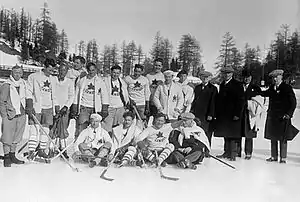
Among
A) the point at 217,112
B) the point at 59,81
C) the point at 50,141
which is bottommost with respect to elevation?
the point at 50,141

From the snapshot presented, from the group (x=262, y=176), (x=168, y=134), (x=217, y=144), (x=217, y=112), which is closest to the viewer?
(x=262, y=176)

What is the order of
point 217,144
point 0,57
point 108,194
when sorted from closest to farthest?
1. point 108,194
2. point 0,57
3. point 217,144

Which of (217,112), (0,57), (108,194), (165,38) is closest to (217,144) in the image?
(217,112)

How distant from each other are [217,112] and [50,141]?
5.14 ft

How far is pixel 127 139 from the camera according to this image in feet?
9.28

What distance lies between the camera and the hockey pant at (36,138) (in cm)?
288

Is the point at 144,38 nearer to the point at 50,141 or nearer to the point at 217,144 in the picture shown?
the point at 217,144

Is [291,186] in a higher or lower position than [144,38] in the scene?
lower

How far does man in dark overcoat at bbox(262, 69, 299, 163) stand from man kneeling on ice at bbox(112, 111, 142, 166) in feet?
4.17

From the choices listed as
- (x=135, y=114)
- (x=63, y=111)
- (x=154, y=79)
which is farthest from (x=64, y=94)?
(x=154, y=79)

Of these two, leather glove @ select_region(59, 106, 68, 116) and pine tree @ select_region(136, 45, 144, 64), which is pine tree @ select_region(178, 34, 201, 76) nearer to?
pine tree @ select_region(136, 45, 144, 64)

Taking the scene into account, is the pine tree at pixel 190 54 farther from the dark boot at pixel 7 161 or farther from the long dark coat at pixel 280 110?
the dark boot at pixel 7 161

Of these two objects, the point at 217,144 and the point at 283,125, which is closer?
the point at 283,125

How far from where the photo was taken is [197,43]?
4363mm
